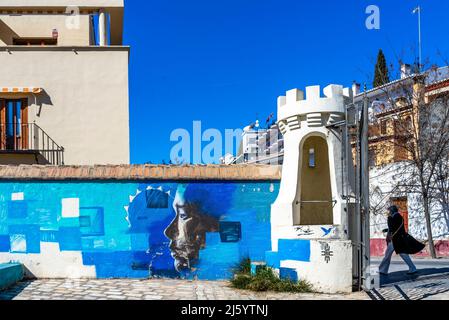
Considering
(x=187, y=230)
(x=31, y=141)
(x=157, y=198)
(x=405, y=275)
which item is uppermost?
(x=31, y=141)

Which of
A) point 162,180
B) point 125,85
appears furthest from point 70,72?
point 162,180

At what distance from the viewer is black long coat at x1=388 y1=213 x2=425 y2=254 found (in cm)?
1048

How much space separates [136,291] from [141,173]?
9.14 ft

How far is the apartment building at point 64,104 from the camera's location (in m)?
17.8

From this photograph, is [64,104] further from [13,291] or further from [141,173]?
[13,291]

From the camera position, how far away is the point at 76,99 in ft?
59.4

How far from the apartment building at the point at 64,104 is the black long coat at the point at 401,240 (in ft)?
34.0

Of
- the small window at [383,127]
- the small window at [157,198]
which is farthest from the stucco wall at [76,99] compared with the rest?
the small window at [383,127]

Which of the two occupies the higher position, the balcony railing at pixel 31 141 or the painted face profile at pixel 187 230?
the balcony railing at pixel 31 141

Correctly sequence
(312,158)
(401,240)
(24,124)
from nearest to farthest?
1. (401,240)
2. (312,158)
3. (24,124)

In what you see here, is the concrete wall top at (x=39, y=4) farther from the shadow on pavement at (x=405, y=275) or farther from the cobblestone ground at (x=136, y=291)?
the shadow on pavement at (x=405, y=275)

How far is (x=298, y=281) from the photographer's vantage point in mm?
9484

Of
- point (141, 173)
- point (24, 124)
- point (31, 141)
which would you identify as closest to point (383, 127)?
point (141, 173)
